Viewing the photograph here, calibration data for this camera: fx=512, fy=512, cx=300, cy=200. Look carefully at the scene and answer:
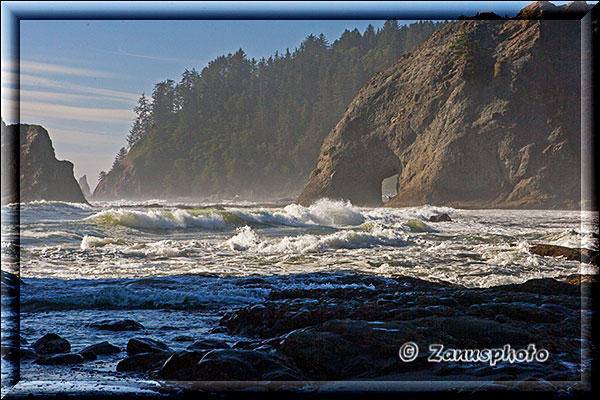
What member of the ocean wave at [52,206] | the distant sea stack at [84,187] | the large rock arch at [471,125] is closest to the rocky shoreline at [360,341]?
the ocean wave at [52,206]

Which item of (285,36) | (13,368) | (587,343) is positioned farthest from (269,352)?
(285,36)

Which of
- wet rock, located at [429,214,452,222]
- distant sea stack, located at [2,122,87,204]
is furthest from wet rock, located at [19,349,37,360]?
wet rock, located at [429,214,452,222]

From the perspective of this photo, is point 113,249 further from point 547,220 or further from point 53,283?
point 547,220

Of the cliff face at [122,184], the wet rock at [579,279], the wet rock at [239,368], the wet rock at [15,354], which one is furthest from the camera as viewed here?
the cliff face at [122,184]

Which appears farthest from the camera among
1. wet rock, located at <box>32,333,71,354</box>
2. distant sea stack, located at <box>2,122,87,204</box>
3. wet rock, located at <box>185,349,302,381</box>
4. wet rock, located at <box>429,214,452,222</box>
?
wet rock, located at <box>429,214,452,222</box>

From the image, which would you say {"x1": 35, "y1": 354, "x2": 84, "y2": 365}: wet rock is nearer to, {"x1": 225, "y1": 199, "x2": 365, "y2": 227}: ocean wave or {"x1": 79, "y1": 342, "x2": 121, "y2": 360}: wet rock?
{"x1": 79, "y1": 342, "x2": 121, "y2": 360}: wet rock

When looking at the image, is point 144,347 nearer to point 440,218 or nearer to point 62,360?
point 62,360

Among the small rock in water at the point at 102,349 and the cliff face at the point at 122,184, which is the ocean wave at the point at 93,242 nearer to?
the cliff face at the point at 122,184

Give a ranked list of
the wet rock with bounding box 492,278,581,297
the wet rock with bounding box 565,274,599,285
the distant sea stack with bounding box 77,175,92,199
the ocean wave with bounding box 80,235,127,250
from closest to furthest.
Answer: the wet rock with bounding box 492,278,581,297 → the wet rock with bounding box 565,274,599,285 → the distant sea stack with bounding box 77,175,92,199 → the ocean wave with bounding box 80,235,127,250
